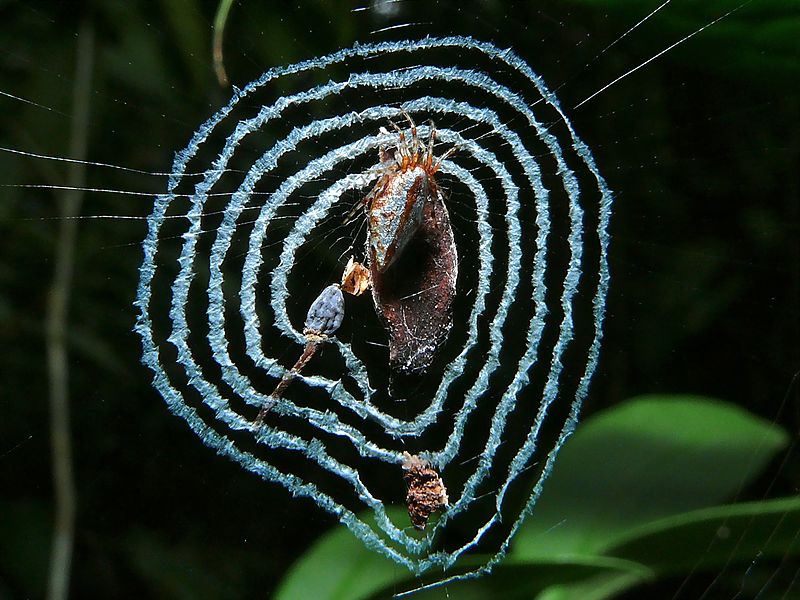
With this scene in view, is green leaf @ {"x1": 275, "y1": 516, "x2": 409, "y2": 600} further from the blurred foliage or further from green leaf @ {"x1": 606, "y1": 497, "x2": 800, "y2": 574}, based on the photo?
green leaf @ {"x1": 606, "y1": 497, "x2": 800, "y2": 574}

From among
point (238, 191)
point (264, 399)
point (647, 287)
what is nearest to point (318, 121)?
point (238, 191)

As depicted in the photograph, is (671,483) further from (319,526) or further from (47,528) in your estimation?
(47,528)

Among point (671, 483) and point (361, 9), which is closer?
point (361, 9)

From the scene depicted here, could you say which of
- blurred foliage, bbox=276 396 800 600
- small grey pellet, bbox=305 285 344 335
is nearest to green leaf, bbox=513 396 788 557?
blurred foliage, bbox=276 396 800 600

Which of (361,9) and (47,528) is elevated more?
(361,9)

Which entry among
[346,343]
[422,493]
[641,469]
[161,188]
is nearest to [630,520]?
[641,469]

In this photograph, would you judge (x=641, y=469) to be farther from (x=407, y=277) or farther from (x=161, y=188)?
(x=161, y=188)

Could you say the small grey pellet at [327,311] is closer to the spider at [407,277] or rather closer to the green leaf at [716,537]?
the spider at [407,277]
